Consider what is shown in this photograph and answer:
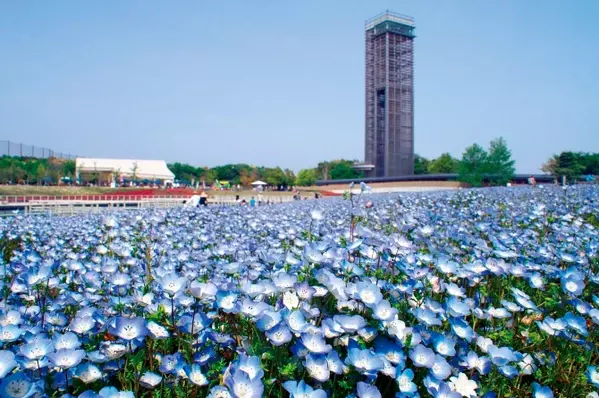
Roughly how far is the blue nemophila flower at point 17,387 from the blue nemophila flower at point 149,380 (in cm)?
31

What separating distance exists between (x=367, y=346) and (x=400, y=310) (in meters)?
A: 0.42

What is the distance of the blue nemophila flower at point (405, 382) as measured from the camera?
1400 millimetres

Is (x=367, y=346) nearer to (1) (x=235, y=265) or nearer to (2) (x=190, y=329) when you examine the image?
(2) (x=190, y=329)

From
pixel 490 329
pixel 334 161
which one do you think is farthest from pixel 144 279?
pixel 334 161

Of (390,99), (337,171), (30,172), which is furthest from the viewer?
(337,171)

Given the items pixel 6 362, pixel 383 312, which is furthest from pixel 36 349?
pixel 383 312

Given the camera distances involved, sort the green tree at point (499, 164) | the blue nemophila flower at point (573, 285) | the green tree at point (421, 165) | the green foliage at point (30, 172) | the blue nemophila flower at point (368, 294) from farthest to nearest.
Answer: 1. the green tree at point (421, 165)
2. the green foliage at point (30, 172)
3. the green tree at point (499, 164)
4. the blue nemophila flower at point (573, 285)
5. the blue nemophila flower at point (368, 294)

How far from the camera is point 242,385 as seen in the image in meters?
1.28

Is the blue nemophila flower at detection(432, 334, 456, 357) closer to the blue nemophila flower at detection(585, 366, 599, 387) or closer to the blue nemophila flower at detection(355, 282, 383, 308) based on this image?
the blue nemophila flower at detection(355, 282, 383, 308)

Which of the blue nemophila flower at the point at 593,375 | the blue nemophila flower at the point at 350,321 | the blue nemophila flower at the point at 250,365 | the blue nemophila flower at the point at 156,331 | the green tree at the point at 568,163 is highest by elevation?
the green tree at the point at 568,163

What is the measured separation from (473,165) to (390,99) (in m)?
27.4

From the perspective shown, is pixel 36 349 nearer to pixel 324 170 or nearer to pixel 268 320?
pixel 268 320

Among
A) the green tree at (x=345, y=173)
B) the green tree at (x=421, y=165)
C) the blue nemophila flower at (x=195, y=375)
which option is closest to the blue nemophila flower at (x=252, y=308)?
the blue nemophila flower at (x=195, y=375)

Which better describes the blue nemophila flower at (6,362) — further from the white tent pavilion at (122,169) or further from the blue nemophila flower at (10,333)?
the white tent pavilion at (122,169)
